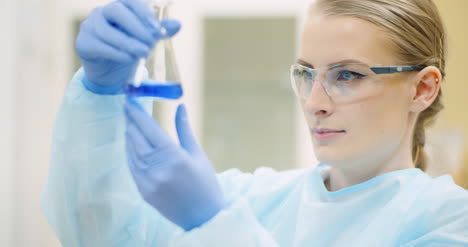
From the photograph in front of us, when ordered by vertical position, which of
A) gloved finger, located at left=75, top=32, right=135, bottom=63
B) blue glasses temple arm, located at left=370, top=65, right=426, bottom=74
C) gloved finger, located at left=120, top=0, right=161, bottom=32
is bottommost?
blue glasses temple arm, located at left=370, top=65, right=426, bottom=74

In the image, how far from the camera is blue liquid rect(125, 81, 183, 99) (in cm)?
81

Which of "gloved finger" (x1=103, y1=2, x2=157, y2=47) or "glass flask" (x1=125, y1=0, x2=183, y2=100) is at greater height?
"gloved finger" (x1=103, y1=2, x2=157, y2=47)

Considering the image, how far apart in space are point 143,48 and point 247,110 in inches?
85.7

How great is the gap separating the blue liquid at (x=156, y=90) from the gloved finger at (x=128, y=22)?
79mm

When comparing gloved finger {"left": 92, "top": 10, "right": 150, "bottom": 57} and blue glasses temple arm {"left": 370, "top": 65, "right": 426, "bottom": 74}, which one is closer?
gloved finger {"left": 92, "top": 10, "right": 150, "bottom": 57}

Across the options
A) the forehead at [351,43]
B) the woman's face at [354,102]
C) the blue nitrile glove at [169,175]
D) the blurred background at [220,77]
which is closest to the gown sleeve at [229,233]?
the blue nitrile glove at [169,175]

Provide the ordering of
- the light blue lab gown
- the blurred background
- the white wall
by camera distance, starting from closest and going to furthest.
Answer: the light blue lab gown → the white wall → the blurred background

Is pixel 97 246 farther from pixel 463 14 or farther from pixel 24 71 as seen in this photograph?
pixel 463 14

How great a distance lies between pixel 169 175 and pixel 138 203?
27 cm

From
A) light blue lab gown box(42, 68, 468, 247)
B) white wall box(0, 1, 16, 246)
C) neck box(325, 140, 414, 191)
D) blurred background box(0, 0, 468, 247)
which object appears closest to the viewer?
light blue lab gown box(42, 68, 468, 247)

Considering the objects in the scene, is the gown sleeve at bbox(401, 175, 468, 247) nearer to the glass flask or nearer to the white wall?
the glass flask

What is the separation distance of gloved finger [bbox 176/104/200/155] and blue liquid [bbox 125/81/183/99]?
7cm

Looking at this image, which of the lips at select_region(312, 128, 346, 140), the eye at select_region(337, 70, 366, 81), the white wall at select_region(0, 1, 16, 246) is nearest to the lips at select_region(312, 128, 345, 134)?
the lips at select_region(312, 128, 346, 140)

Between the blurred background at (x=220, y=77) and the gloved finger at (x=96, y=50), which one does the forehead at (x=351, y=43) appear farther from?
the blurred background at (x=220, y=77)
